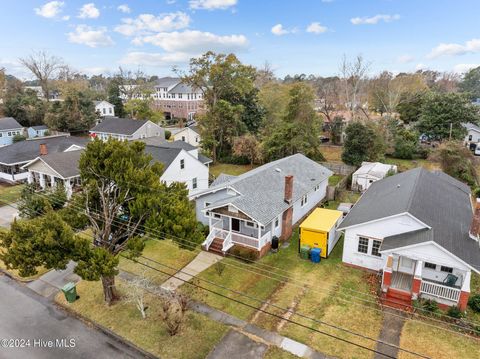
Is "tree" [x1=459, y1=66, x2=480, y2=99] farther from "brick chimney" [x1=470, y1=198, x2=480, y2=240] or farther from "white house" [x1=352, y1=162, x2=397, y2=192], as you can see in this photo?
"brick chimney" [x1=470, y1=198, x2=480, y2=240]

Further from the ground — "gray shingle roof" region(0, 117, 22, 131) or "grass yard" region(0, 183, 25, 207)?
"gray shingle roof" region(0, 117, 22, 131)

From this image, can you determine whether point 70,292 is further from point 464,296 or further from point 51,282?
point 464,296

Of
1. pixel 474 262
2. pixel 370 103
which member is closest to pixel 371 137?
pixel 474 262

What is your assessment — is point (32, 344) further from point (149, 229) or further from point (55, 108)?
point (55, 108)

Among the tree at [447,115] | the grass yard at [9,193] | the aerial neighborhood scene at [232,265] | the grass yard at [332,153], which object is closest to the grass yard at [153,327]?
the aerial neighborhood scene at [232,265]

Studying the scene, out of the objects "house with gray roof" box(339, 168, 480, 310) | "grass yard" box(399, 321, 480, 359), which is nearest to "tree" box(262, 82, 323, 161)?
"house with gray roof" box(339, 168, 480, 310)
